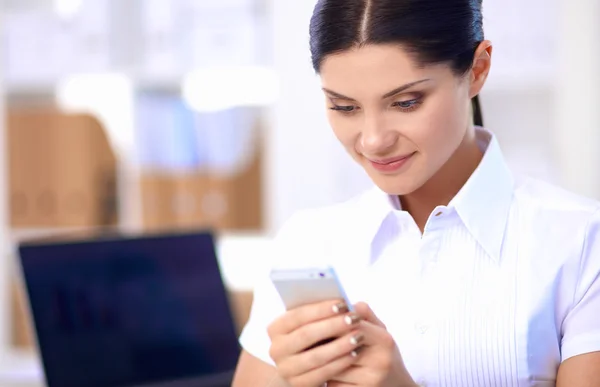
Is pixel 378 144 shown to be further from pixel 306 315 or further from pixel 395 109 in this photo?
pixel 306 315

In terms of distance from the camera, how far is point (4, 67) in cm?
345

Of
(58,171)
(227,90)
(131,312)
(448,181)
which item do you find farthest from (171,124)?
(448,181)

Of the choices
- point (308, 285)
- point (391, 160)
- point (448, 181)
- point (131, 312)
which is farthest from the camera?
point (131, 312)

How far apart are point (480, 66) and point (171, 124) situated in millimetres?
2366

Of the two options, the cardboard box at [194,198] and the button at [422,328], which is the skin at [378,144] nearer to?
the button at [422,328]

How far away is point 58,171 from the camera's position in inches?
134

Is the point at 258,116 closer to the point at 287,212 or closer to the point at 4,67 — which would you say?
the point at 287,212

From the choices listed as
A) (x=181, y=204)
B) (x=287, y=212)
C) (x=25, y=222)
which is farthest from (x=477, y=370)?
(x=25, y=222)

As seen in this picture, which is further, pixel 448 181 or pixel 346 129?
pixel 448 181

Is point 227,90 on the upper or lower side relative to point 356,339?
upper

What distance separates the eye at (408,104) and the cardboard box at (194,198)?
2323 mm

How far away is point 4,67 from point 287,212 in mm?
1336

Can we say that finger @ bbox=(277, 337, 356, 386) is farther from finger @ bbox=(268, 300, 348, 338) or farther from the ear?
the ear

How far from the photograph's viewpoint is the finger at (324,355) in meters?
1.01
